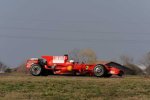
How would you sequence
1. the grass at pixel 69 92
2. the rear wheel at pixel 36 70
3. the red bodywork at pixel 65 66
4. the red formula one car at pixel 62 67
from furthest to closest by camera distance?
1. the rear wheel at pixel 36 70
2. the red bodywork at pixel 65 66
3. the red formula one car at pixel 62 67
4. the grass at pixel 69 92

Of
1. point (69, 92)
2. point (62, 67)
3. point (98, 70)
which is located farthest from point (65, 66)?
point (69, 92)

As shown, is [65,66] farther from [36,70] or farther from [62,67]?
[36,70]

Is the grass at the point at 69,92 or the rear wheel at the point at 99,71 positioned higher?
the rear wheel at the point at 99,71

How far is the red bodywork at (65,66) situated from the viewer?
1148 inches

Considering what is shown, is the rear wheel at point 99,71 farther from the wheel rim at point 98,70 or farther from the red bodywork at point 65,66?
the red bodywork at point 65,66

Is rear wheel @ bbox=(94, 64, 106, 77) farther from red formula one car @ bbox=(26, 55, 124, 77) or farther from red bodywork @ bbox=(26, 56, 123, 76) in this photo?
→ red bodywork @ bbox=(26, 56, 123, 76)

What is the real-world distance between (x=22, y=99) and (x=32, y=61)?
56.1ft

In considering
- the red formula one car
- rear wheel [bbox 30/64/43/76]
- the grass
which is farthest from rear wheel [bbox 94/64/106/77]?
the grass

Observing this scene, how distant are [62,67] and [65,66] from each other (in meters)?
0.24

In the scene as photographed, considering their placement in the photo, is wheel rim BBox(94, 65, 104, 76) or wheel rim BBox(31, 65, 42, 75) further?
wheel rim BBox(31, 65, 42, 75)

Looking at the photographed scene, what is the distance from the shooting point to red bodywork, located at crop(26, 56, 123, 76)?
2916 cm

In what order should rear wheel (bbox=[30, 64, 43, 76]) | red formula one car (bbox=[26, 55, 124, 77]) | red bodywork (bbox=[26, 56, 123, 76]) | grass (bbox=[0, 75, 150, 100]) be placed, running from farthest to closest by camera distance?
rear wheel (bbox=[30, 64, 43, 76]) → red bodywork (bbox=[26, 56, 123, 76]) → red formula one car (bbox=[26, 55, 124, 77]) → grass (bbox=[0, 75, 150, 100])

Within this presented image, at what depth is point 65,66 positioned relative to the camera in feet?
98.3

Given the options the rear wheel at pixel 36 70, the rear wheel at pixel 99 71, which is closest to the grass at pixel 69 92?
the rear wheel at pixel 99 71
